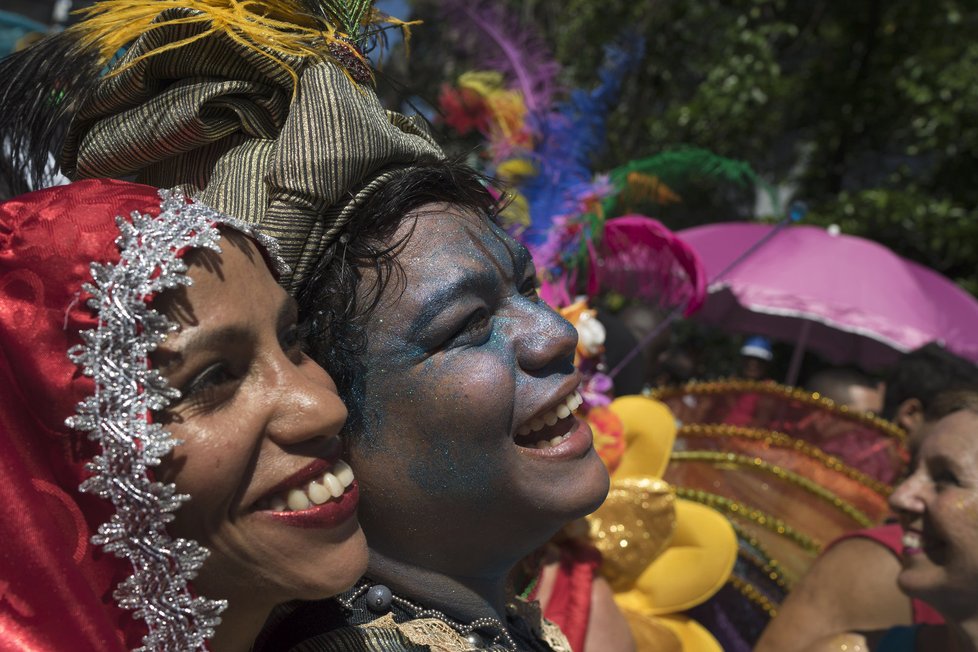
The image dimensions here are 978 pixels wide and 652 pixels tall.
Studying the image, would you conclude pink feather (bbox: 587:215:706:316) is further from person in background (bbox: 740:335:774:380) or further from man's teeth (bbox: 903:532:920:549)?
person in background (bbox: 740:335:774:380)

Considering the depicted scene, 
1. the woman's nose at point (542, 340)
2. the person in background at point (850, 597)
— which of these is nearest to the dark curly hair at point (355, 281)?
the woman's nose at point (542, 340)

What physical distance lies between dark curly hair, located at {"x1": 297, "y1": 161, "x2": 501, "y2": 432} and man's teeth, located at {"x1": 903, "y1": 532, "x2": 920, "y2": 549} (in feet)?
5.12

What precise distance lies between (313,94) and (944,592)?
6.01 ft

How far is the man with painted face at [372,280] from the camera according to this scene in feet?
5.07

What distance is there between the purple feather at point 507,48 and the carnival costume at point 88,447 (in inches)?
74.7

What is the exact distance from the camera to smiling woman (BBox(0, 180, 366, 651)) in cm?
115

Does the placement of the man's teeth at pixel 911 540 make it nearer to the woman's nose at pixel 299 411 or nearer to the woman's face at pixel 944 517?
the woman's face at pixel 944 517

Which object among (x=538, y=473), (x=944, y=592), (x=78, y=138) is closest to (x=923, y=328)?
(x=944, y=592)

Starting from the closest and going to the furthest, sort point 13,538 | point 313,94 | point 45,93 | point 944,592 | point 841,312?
point 13,538 → point 313,94 → point 45,93 → point 944,592 → point 841,312

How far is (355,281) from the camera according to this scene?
1609 millimetres

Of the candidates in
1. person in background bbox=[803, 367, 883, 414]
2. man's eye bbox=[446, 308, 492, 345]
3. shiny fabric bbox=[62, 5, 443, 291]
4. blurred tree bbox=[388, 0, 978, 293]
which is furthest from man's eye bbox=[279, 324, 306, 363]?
blurred tree bbox=[388, 0, 978, 293]

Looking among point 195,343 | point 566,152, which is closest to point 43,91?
point 195,343

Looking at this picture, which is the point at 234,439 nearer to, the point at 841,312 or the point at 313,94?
the point at 313,94

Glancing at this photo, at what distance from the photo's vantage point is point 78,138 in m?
1.69
